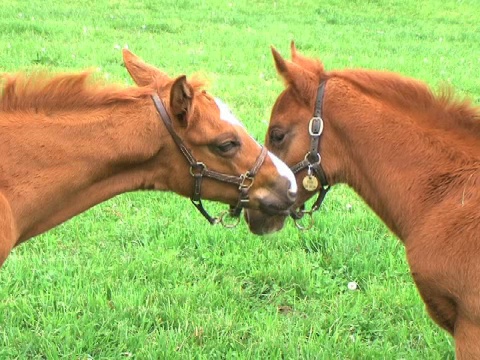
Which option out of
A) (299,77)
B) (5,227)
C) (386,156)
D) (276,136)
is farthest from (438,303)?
(5,227)

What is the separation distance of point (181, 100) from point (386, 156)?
115cm

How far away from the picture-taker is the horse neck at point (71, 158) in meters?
2.87

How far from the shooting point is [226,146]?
319 cm

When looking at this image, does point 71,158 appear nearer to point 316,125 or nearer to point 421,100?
point 316,125

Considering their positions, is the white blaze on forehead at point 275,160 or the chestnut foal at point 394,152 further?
the white blaze on forehead at point 275,160

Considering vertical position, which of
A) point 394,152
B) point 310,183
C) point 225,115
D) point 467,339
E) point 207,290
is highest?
point 225,115

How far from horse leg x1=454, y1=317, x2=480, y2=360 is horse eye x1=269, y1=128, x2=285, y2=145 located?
53.5 inches

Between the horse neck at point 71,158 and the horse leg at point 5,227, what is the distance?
0.06 meters

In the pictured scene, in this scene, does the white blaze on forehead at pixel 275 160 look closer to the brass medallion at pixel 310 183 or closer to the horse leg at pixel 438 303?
the brass medallion at pixel 310 183

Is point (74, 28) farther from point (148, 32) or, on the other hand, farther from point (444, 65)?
point (444, 65)

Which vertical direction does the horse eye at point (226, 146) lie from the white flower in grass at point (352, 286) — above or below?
above

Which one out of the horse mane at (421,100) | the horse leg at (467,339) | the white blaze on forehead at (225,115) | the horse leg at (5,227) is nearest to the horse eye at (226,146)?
the white blaze on forehead at (225,115)

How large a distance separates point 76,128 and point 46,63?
608cm

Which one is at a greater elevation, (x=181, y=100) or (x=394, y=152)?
(x=181, y=100)
